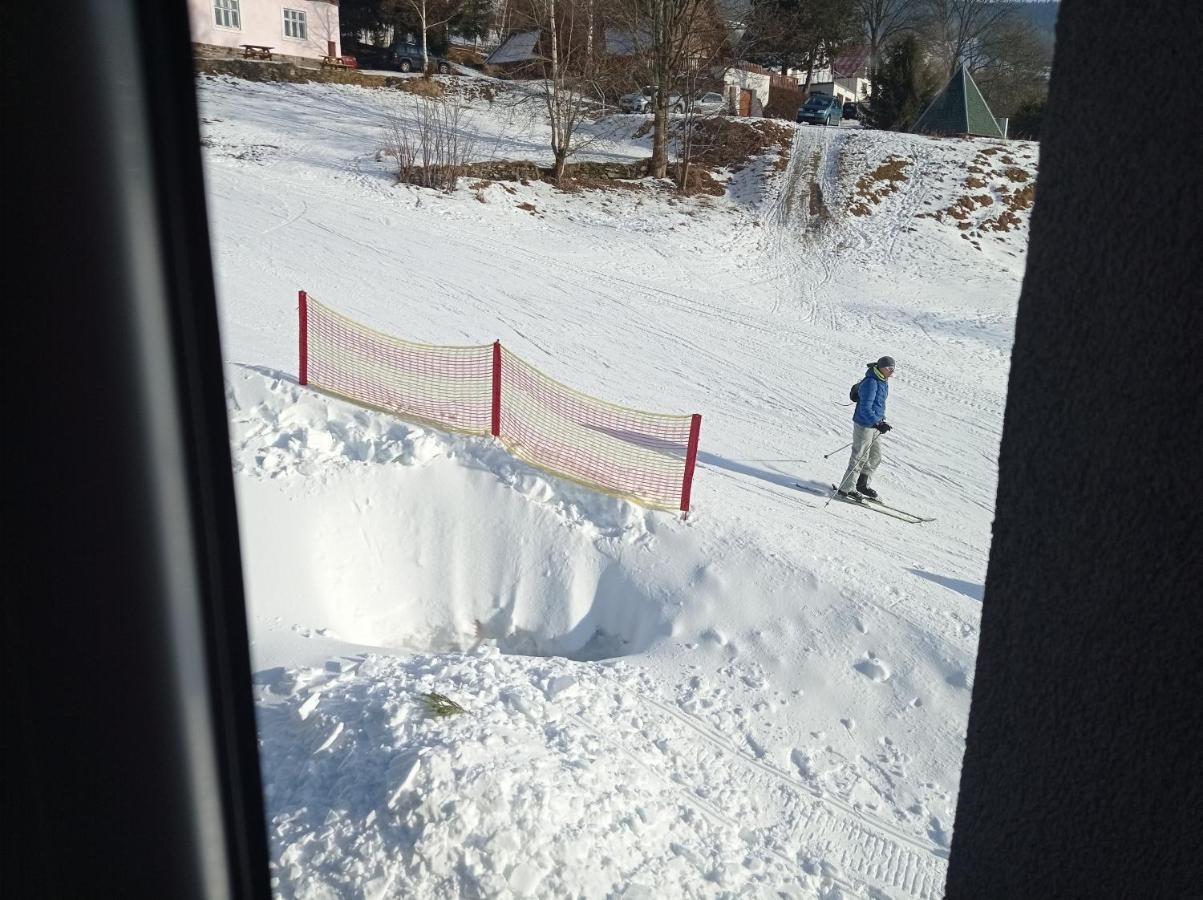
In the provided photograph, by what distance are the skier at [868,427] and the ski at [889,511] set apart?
0.17ft

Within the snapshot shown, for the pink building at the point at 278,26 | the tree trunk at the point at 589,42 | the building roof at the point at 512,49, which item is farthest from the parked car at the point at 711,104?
the pink building at the point at 278,26

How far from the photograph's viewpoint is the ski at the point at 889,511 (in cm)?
956

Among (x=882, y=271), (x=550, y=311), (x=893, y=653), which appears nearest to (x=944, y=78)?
(x=882, y=271)

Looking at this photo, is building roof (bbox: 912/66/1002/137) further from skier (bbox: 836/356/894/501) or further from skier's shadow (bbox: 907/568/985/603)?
skier's shadow (bbox: 907/568/985/603)

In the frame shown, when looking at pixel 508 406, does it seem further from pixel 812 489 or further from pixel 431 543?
pixel 812 489

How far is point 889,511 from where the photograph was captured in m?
9.70

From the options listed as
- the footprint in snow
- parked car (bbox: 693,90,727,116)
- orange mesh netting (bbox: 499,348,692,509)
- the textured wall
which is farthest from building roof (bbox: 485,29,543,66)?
the textured wall

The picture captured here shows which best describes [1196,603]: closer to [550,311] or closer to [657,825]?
[657,825]

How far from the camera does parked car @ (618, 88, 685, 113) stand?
2794cm

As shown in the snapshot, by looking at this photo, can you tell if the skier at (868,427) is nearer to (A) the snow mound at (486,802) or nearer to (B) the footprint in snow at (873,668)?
(B) the footprint in snow at (873,668)

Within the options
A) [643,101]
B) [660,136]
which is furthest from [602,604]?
[643,101]

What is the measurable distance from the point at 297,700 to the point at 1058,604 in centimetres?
499

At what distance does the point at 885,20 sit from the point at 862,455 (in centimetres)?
5026

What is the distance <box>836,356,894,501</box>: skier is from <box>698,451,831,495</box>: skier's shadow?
0.36 metres
